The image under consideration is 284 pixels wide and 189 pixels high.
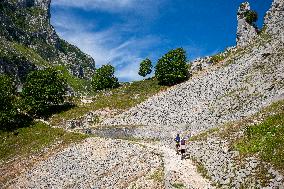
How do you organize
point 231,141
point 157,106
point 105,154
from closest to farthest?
point 231,141 < point 105,154 < point 157,106

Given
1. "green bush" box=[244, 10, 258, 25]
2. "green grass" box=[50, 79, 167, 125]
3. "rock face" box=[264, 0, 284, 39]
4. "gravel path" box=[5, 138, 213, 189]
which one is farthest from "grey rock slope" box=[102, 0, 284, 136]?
"green bush" box=[244, 10, 258, 25]

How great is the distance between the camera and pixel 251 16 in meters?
137

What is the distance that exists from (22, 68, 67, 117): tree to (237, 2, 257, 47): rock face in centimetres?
5930

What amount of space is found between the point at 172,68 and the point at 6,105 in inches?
1942

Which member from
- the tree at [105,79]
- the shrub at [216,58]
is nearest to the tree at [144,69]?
the tree at [105,79]

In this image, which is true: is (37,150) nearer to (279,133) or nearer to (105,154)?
(105,154)

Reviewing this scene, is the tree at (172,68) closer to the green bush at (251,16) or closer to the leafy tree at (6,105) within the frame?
the green bush at (251,16)

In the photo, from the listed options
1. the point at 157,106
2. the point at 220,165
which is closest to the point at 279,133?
the point at 220,165

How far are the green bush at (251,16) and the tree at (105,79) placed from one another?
171ft

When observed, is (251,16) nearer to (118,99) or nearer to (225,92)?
(118,99)

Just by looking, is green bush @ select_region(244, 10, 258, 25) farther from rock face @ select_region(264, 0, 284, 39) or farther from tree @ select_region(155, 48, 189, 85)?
tree @ select_region(155, 48, 189, 85)

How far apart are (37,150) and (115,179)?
33.2 m

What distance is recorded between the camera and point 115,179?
5231 centimetres

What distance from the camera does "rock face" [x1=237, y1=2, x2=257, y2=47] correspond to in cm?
12781
